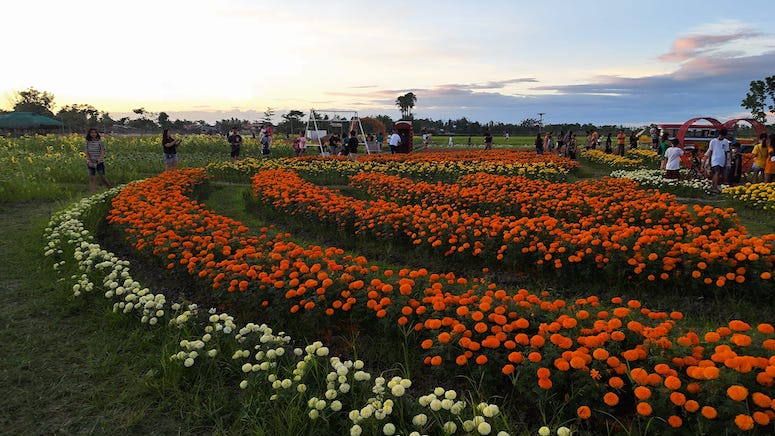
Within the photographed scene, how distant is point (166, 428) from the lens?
3.16 meters

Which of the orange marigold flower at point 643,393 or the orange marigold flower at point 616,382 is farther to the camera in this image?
the orange marigold flower at point 616,382

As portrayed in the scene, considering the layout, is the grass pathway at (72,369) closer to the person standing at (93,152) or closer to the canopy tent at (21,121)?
the person standing at (93,152)

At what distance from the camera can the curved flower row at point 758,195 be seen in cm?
934

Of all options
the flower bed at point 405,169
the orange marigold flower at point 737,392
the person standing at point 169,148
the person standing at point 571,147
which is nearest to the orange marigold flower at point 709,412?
the orange marigold flower at point 737,392

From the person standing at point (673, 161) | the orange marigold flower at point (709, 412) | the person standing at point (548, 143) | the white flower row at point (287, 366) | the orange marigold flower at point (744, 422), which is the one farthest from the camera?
the person standing at point (548, 143)

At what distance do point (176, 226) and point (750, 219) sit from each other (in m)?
10.7

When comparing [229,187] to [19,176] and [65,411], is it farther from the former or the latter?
[65,411]

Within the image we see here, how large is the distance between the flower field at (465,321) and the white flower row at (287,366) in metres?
0.01

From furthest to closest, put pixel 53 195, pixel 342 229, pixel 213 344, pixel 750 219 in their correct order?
pixel 53 195
pixel 750 219
pixel 342 229
pixel 213 344

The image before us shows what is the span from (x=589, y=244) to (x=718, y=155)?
9.54 meters

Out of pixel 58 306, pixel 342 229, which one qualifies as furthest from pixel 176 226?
pixel 342 229

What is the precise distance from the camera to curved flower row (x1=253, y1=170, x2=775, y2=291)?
4.92m

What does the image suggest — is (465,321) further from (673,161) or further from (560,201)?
A: (673,161)

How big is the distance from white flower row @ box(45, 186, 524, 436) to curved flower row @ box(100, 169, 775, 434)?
29 mm
